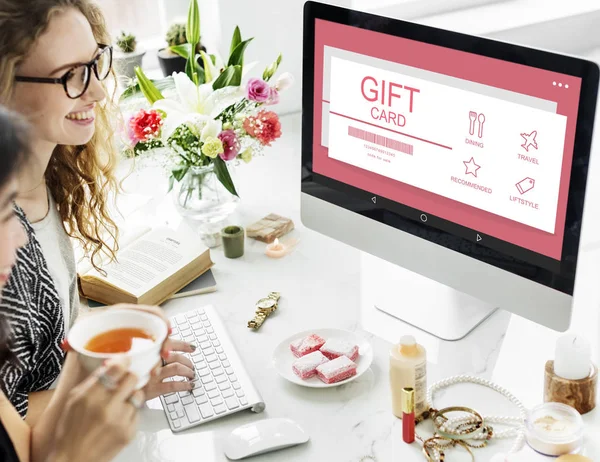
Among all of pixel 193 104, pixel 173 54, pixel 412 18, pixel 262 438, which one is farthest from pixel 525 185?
pixel 412 18

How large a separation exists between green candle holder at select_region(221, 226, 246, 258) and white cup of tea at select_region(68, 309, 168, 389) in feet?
2.21

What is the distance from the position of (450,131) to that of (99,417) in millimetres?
668

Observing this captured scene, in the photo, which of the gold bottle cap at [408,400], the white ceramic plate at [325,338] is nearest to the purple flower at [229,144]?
the white ceramic plate at [325,338]

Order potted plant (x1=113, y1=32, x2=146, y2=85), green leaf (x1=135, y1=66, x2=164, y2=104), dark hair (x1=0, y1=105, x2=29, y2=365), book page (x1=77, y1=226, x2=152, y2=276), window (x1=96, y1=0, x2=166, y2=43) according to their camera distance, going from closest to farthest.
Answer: dark hair (x1=0, y1=105, x2=29, y2=365) < book page (x1=77, y1=226, x2=152, y2=276) < green leaf (x1=135, y1=66, x2=164, y2=104) < potted plant (x1=113, y1=32, x2=146, y2=85) < window (x1=96, y1=0, x2=166, y2=43)

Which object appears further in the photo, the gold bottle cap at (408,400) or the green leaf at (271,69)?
the green leaf at (271,69)

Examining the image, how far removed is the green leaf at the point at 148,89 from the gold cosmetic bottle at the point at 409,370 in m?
0.79

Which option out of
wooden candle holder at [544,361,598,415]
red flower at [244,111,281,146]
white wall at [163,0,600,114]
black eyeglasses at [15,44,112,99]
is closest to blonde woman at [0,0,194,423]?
black eyeglasses at [15,44,112,99]

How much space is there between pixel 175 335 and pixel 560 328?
644 millimetres

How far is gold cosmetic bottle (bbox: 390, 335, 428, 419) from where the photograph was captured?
4.00ft

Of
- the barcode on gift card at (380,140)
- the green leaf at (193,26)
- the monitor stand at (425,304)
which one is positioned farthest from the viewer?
the green leaf at (193,26)

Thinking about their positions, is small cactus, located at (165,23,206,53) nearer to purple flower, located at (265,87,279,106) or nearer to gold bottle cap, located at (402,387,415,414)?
purple flower, located at (265,87,279,106)

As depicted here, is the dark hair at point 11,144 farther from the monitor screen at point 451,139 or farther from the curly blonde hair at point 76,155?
the monitor screen at point 451,139

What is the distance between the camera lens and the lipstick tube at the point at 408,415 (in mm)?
1169

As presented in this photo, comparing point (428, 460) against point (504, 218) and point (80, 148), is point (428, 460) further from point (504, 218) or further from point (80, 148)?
point (80, 148)
